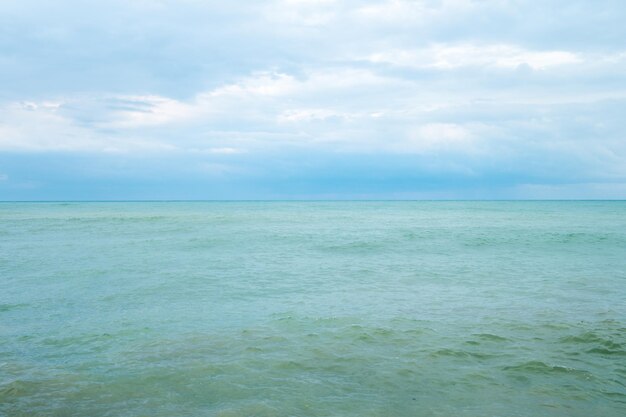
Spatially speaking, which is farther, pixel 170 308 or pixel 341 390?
A: pixel 170 308

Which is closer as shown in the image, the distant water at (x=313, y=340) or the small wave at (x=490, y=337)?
the distant water at (x=313, y=340)

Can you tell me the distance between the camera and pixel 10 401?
6887 mm

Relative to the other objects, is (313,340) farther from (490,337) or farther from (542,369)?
(542,369)

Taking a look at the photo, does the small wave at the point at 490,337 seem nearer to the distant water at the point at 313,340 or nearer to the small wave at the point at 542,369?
the distant water at the point at 313,340

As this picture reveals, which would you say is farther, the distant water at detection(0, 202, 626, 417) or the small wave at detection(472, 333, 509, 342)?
the small wave at detection(472, 333, 509, 342)

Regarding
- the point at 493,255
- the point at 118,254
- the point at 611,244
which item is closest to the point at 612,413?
the point at 493,255

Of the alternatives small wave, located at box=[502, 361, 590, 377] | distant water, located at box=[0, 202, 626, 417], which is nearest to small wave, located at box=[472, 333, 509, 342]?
distant water, located at box=[0, 202, 626, 417]

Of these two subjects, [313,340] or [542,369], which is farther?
[313,340]

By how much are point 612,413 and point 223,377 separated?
5958 millimetres

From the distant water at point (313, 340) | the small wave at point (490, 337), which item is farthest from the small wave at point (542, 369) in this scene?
the small wave at point (490, 337)

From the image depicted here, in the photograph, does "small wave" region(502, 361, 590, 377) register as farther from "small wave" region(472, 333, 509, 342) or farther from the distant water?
"small wave" region(472, 333, 509, 342)

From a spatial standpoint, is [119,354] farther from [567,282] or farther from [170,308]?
[567,282]

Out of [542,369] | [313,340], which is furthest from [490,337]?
[313,340]

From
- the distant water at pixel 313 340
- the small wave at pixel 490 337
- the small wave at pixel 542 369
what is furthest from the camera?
the small wave at pixel 490 337
